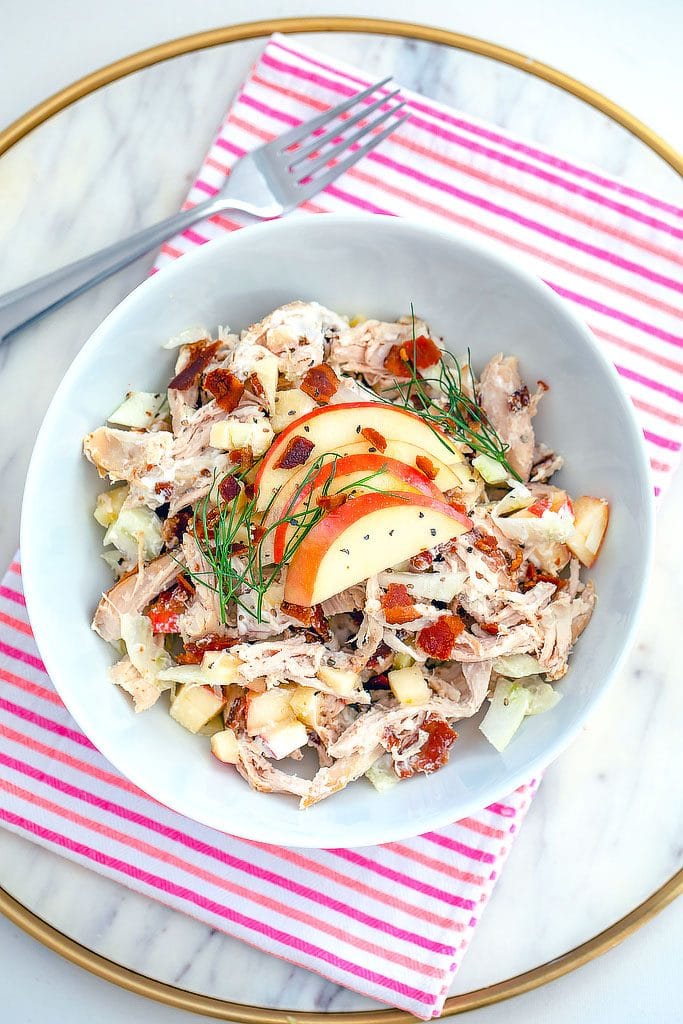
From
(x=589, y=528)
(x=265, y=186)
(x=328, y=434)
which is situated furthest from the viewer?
(x=265, y=186)

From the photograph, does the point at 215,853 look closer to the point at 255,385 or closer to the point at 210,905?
the point at 210,905

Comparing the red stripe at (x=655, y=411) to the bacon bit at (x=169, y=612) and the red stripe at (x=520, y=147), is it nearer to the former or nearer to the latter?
the red stripe at (x=520, y=147)

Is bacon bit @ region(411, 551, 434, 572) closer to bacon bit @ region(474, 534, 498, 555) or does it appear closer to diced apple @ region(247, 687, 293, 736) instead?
bacon bit @ region(474, 534, 498, 555)

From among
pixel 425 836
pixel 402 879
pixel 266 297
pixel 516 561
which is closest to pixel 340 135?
pixel 266 297

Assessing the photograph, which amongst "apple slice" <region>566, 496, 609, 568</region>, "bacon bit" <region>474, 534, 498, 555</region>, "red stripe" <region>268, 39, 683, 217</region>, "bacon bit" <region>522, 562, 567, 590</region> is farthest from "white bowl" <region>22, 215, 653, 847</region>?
"red stripe" <region>268, 39, 683, 217</region>

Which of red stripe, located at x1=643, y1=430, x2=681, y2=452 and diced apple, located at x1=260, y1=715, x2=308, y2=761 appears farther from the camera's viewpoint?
red stripe, located at x1=643, y1=430, x2=681, y2=452

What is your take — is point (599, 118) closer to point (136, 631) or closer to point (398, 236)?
point (398, 236)
